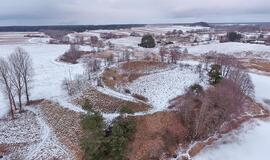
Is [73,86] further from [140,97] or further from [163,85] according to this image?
[163,85]

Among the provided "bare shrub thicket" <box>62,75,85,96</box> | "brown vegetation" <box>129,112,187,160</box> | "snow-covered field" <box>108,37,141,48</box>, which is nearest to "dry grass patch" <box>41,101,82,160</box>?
"bare shrub thicket" <box>62,75,85,96</box>

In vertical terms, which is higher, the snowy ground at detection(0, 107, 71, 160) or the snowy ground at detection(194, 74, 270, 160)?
the snowy ground at detection(0, 107, 71, 160)

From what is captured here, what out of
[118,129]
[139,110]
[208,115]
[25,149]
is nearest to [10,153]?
[25,149]

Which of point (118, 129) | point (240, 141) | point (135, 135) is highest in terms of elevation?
point (118, 129)

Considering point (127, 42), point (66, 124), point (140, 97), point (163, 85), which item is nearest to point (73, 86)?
point (140, 97)

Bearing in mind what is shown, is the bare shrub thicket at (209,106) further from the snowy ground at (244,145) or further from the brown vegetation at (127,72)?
the brown vegetation at (127,72)

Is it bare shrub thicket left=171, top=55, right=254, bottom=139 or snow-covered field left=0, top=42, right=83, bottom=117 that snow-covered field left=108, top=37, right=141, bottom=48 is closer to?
snow-covered field left=0, top=42, right=83, bottom=117

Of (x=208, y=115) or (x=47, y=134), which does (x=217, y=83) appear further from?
(x=47, y=134)
